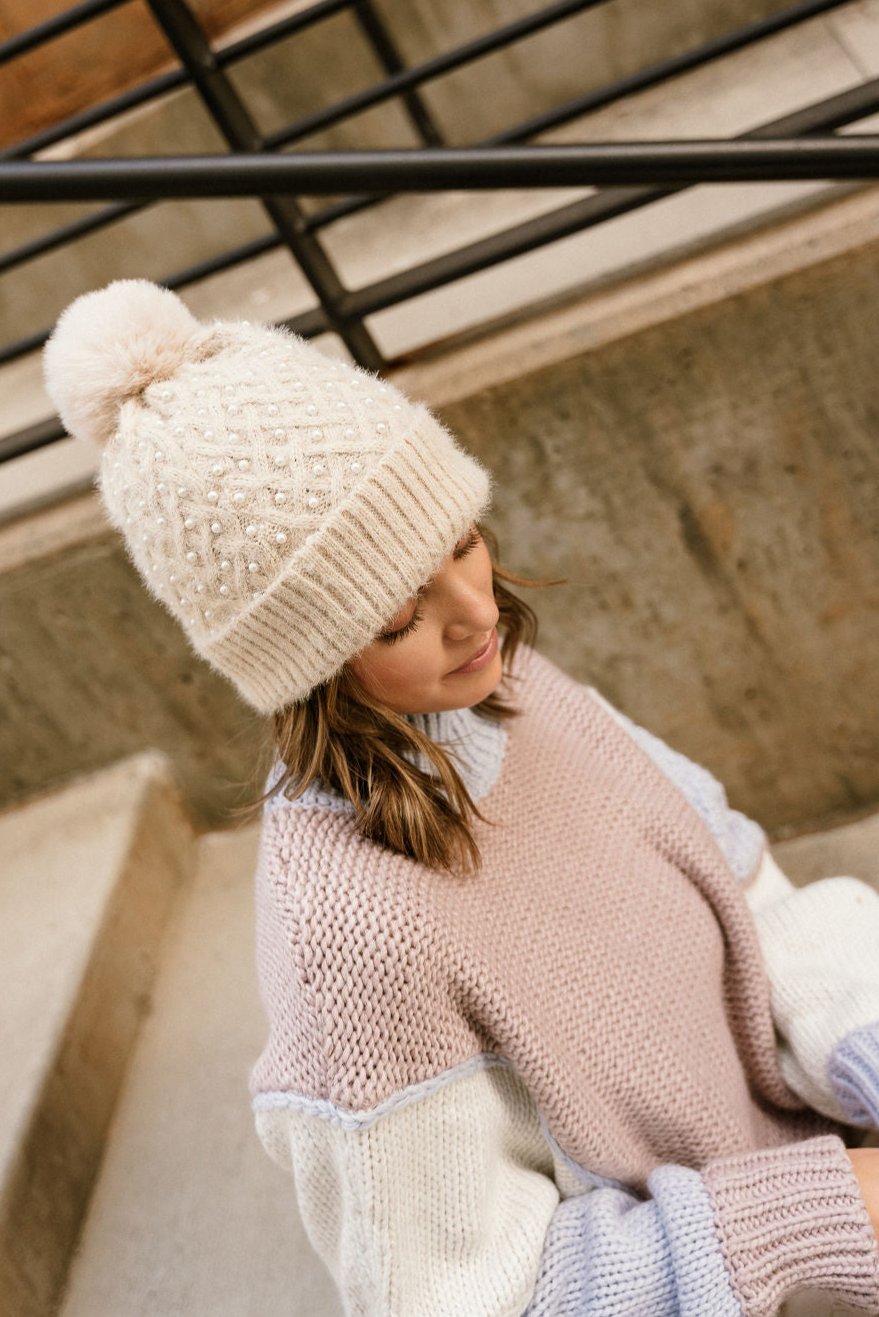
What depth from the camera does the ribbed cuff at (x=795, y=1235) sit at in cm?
99

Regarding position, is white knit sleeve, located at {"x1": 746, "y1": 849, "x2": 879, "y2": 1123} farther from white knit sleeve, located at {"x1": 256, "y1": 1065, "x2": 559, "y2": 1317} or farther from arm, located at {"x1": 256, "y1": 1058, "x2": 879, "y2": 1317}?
white knit sleeve, located at {"x1": 256, "y1": 1065, "x2": 559, "y2": 1317}

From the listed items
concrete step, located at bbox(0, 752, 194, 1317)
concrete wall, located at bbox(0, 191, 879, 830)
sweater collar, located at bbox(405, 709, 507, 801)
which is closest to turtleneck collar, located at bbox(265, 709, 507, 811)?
sweater collar, located at bbox(405, 709, 507, 801)

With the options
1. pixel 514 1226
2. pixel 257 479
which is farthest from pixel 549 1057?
pixel 257 479

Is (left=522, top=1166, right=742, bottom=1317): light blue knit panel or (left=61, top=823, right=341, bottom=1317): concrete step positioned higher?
(left=522, top=1166, right=742, bottom=1317): light blue knit panel

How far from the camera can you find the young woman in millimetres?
930

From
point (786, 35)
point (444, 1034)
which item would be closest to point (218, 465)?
point (444, 1034)

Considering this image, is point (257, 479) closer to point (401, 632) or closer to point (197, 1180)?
point (401, 632)

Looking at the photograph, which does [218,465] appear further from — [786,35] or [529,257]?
[786,35]

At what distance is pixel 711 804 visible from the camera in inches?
55.8

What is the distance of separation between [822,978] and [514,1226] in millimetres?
489

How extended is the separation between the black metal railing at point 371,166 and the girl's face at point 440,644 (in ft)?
1.20

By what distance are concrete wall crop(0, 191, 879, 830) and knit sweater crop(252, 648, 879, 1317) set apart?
558 mm

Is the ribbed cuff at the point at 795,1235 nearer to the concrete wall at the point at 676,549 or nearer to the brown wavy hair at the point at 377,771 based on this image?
the brown wavy hair at the point at 377,771

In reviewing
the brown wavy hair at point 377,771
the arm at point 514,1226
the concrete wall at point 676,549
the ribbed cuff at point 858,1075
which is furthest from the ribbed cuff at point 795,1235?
the concrete wall at point 676,549
